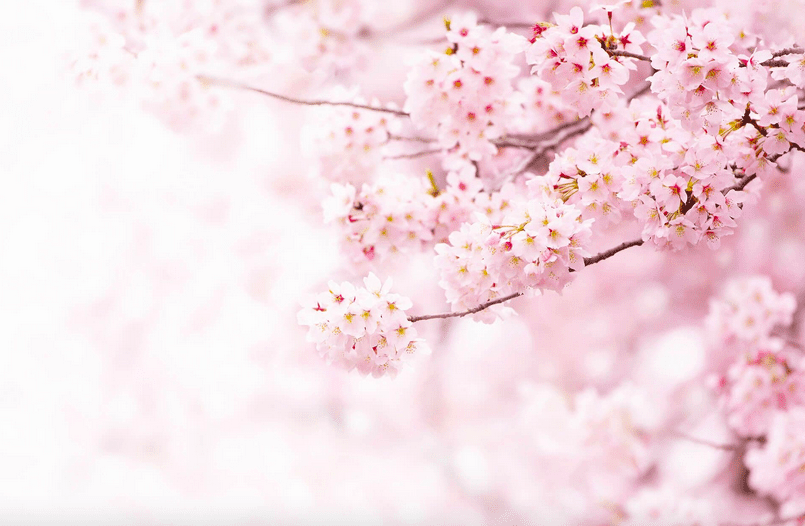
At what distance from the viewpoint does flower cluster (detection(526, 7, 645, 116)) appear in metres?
0.85

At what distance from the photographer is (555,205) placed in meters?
0.85

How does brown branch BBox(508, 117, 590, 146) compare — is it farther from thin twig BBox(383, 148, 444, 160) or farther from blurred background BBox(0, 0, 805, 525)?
blurred background BBox(0, 0, 805, 525)

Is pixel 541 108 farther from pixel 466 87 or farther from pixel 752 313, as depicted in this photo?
pixel 752 313

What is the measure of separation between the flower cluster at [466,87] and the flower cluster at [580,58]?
0.68 ft

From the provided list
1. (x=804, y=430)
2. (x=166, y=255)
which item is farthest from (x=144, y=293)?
(x=804, y=430)

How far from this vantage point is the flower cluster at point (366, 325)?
889 millimetres

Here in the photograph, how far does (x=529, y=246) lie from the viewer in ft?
2.70

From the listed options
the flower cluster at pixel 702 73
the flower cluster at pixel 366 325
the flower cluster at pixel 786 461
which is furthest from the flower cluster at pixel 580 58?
the flower cluster at pixel 786 461

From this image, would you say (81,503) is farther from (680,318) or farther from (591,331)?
(680,318)

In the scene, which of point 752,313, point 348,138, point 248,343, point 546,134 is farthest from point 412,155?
point 248,343

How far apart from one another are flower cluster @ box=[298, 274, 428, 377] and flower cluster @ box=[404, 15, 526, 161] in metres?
0.41

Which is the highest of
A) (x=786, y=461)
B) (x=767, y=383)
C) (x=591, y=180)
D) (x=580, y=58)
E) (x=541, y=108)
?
(x=541, y=108)

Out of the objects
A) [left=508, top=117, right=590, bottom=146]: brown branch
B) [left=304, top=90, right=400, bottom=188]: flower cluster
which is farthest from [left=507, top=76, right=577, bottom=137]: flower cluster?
[left=304, top=90, right=400, bottom=188]: flower cluster

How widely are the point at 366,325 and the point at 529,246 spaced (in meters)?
0.25
